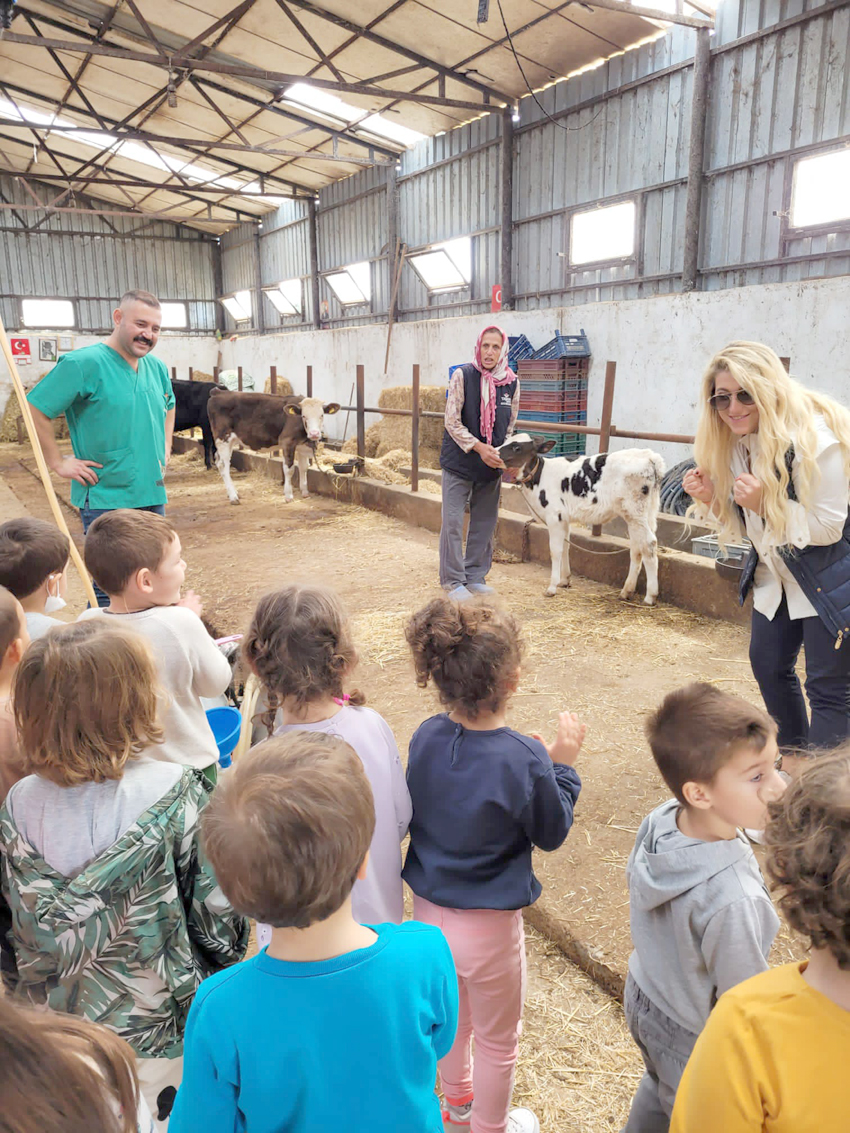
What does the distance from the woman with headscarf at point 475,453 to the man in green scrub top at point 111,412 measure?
222 centimetres

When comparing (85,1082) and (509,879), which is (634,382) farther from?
(85,1082)

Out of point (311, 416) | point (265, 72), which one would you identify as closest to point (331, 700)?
point (311, 416)

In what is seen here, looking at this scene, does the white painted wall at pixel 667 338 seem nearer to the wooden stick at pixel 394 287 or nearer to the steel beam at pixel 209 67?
the wooden stick at pixel 394 287

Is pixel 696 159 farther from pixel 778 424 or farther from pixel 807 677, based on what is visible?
pixel 807 677

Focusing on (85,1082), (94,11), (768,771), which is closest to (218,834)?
(85,1082)

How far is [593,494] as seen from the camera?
18.9 ft

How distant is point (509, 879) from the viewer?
1.56m

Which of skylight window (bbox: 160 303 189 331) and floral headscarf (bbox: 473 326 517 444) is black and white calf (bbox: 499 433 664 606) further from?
skylight window (bbox: 160 303 189 331)

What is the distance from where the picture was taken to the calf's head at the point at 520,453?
574cm

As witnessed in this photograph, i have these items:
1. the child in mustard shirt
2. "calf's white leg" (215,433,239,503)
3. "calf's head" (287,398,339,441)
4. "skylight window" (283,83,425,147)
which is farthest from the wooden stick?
the child in mustard shirt

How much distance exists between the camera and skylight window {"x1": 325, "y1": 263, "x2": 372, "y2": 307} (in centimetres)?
1708

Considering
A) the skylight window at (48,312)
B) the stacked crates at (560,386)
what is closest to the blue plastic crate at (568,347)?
the stacked crates at (560,386)

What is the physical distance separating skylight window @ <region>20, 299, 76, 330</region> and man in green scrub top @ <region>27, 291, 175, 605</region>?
847 inches

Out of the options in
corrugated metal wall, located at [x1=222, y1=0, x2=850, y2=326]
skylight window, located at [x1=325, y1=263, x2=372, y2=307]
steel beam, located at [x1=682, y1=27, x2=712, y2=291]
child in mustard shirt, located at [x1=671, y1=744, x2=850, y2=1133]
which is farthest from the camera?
skylight window, located at [x1=325, y1=263, x2=372, y2=307]
